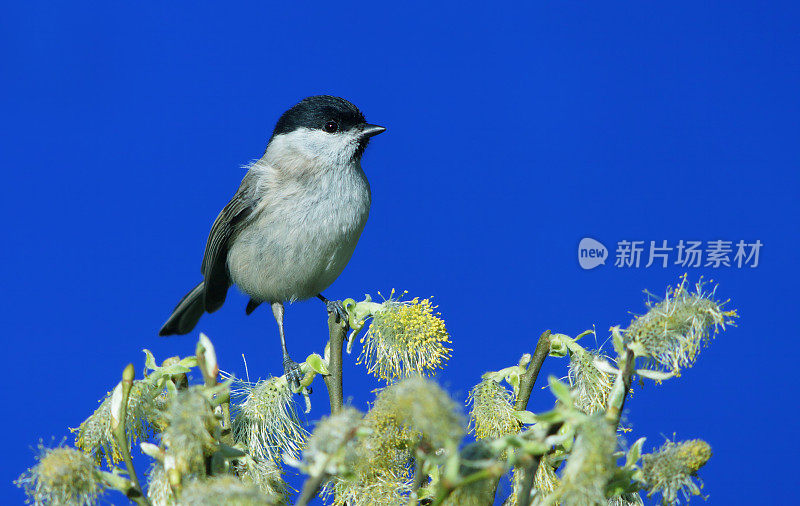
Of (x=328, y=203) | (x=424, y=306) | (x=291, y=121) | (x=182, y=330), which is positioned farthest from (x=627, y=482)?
(x=182, y=330)

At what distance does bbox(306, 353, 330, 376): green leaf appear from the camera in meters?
0.69

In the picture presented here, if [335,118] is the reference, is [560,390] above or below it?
below

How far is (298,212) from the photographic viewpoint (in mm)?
1399

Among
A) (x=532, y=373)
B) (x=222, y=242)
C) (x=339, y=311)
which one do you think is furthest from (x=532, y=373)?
(x=222, y=242)

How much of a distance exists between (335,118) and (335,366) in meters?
0.90

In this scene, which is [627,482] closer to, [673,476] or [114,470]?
[673,476]

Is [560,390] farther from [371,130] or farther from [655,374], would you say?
[371,130]

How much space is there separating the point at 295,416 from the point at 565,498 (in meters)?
0.35

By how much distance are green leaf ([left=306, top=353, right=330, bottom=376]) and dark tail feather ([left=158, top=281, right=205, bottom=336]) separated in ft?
3.48

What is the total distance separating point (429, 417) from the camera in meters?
0.38

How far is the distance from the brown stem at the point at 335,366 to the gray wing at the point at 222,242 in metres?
0.84

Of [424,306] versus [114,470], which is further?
[424,306]

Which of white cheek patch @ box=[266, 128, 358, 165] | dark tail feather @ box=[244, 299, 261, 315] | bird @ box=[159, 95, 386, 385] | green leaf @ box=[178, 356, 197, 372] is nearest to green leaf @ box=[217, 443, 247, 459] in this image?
green leaf @ box=[178, 356, 197, 372]

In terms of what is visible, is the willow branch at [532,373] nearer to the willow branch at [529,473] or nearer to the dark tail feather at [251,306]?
the willow branch at [529,473]
